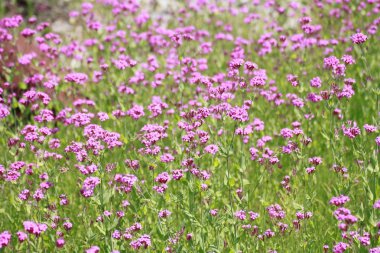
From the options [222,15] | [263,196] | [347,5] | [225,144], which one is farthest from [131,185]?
[222,15]

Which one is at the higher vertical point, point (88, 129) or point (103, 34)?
point (88, 129)

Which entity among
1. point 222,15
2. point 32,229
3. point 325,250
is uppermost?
point 32,229

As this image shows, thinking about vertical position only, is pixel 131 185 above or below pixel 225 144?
below

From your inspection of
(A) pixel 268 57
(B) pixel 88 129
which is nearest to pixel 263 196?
(B) pixel 88 129

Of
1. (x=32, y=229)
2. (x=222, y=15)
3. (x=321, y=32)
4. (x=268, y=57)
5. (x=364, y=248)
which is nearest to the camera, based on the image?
(x=32, y=229)

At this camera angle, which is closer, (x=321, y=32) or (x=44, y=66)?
(x=44, y=66)

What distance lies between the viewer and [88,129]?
5.72 meters

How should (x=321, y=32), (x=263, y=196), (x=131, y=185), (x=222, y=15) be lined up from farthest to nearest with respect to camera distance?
1. (x=222, y=15)
2. (x=321, y=32)
3. (x=263, y=196)
4. (x=131, y=185)

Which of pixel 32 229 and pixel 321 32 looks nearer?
pixel 32 229

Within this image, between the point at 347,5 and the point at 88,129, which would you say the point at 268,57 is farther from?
the point at 88,129

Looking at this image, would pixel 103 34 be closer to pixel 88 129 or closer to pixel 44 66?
pixel 44 66

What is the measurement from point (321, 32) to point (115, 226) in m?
7.52

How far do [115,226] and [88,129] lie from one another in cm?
101

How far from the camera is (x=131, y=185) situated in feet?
18.5
